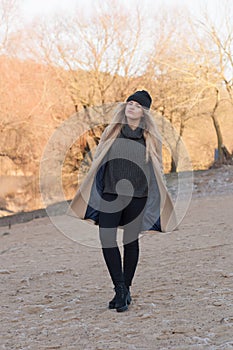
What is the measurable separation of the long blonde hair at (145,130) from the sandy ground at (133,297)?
1.06m

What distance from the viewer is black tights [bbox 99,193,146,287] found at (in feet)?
10.3

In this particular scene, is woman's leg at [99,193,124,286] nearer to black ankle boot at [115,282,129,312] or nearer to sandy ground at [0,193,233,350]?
black ankle boot at [115,282,129,312]

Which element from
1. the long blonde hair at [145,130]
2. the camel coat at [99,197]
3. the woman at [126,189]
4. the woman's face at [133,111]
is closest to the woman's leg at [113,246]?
the woman at [126,189]

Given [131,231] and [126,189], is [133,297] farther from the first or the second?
[126,189]

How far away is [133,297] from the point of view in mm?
3562

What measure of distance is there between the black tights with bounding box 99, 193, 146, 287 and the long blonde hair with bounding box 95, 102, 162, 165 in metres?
0.34

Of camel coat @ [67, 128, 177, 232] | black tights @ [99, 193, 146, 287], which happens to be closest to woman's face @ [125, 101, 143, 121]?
camel coat @ [67, 128, 177, 232]

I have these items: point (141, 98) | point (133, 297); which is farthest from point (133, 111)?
point (133, 297)

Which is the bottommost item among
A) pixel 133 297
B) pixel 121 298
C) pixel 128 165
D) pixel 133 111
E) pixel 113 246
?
pixel 133 297

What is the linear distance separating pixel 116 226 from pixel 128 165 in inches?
16.3

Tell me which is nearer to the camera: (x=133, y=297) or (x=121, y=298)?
(x=121, y=298)

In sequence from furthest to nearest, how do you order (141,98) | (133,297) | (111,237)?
(133,297) < (141,98) < (111,237)

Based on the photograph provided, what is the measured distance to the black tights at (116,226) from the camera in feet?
10.3

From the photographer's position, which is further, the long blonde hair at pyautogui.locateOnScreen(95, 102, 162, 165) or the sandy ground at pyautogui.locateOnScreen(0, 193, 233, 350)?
the long blonde hair at pyautogui.locateOnScreen(95, 102, 162, 165)
